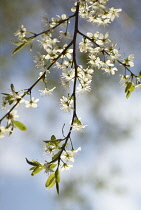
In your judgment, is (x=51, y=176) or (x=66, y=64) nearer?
(x=51, y=176)

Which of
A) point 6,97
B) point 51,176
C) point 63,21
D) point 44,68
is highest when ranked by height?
point 63,21

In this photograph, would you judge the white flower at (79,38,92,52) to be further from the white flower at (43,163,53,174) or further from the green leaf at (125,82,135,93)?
the white flower at (43,163,53,174)

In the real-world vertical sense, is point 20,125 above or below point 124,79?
below

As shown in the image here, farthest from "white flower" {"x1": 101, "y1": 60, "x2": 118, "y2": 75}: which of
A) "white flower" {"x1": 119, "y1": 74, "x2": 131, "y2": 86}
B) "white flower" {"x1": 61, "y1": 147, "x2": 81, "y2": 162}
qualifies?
"white flower" {"x1": 61, "y1": 147, "x2": 81, "y2": 162}

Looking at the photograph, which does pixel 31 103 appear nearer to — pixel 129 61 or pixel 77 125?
pixel 77 125

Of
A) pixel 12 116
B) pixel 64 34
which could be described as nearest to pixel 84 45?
pixel 64 34

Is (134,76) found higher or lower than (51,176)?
higher

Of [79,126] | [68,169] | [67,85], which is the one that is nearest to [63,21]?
[67,85]

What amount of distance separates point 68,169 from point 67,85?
272 millimetres

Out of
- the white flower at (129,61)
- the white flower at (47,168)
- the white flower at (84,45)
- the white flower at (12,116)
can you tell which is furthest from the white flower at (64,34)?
the white flower at (47,168)

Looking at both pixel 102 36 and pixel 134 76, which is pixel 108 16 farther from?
pixel 134 76

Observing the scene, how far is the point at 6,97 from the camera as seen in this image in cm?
90

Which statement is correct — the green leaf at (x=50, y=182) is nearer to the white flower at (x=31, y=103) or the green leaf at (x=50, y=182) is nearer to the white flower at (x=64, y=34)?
the white flower at (x=31, y=103)

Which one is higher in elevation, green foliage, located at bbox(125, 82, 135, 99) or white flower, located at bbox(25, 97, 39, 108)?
green foliage, located at bbox(125, 82, 135, 99)
